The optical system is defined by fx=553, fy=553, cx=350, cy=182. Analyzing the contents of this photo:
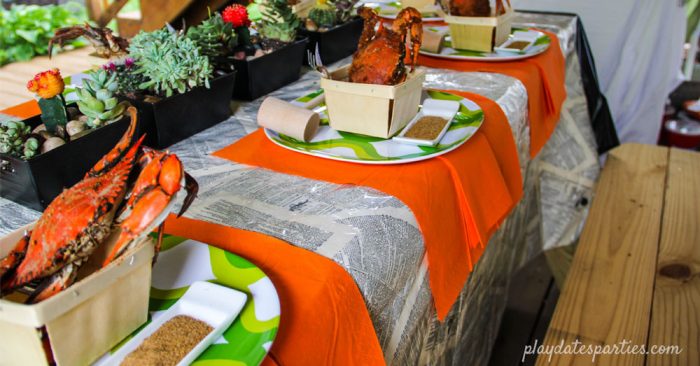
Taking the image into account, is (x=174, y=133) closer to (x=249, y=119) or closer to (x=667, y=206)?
(x=249, y=119)

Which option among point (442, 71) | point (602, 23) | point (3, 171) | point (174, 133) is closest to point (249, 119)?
point (174, 133)

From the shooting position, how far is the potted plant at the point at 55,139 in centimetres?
74

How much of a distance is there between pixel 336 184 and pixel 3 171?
0.46 metres

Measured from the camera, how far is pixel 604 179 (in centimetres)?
169

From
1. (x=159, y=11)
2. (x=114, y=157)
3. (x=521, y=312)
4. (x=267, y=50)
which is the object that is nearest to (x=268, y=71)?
(x=267, y=50)

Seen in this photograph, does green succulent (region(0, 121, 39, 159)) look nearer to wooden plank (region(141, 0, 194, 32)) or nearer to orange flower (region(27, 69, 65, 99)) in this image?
orange flower (region(27, 69, 65, 99))

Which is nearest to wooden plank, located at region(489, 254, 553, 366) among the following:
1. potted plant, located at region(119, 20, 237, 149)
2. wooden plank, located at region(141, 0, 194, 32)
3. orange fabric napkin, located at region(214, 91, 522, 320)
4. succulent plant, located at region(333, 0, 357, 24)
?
orange fabric napkin, located at region(214, 91, 522, 320)

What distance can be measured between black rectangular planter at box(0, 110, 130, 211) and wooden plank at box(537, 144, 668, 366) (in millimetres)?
862

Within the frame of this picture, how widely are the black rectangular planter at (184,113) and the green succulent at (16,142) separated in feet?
0.59

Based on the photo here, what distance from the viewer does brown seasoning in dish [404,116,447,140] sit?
37.9 inches

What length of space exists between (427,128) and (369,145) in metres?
0.12

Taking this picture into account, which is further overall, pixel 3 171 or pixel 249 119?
pixel 249 119

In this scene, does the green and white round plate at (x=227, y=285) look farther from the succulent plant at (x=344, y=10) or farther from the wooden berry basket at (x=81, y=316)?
the succulent plant at (x=344, y=10)

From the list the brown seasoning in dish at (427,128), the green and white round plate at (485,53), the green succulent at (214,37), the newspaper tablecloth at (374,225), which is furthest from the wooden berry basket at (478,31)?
the green succulent at (214,37)
